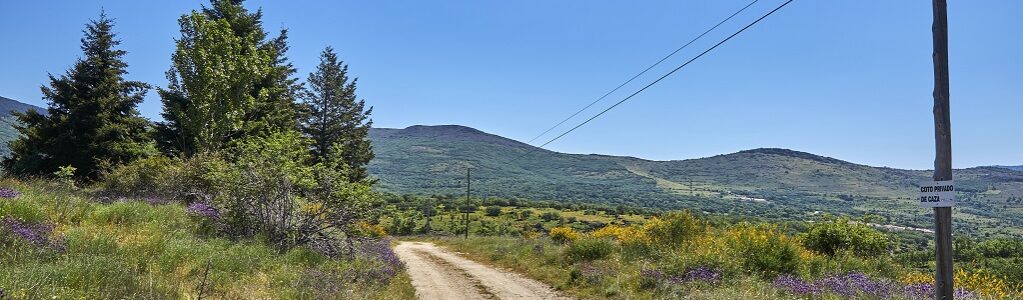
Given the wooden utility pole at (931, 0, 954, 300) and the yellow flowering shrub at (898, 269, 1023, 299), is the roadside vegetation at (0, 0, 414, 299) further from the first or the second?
the yellow flowering shrub at (898, 269, 1023, 299)

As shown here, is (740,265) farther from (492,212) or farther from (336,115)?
(492,212)

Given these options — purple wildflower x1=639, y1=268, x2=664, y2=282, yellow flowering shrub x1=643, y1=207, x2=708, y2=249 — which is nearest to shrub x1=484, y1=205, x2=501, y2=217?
yellow flowering shrub x1=643, y1=207, x2=708, y2=249

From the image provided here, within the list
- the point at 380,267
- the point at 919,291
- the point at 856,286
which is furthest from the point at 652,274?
the point at 380,267

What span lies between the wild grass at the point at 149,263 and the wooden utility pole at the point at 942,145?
831 cm

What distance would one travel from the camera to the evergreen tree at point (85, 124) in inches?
1071

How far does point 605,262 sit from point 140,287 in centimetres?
1264

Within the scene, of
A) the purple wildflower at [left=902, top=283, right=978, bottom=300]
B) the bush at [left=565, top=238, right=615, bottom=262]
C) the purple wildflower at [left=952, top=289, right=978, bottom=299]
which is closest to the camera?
the purple wildflower at [left=952, top=289, right=978, bottom=299]

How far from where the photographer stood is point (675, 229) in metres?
18.0

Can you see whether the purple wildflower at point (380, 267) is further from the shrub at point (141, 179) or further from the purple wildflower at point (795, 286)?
the purple wildflower at point (795, 286)

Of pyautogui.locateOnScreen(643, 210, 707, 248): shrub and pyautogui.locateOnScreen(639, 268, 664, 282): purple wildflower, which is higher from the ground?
pyautogui.locateOnScreen(643, 210, 707, 248): shrub

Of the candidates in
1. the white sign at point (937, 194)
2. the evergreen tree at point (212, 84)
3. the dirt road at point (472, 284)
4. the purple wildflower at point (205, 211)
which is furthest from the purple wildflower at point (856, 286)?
the evergreen tree at point (212, 84)

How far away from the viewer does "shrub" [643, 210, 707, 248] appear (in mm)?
17669

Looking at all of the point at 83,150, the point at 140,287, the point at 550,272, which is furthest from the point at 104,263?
the point at 83,150

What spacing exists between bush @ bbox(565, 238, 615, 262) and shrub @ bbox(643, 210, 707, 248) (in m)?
1.58
